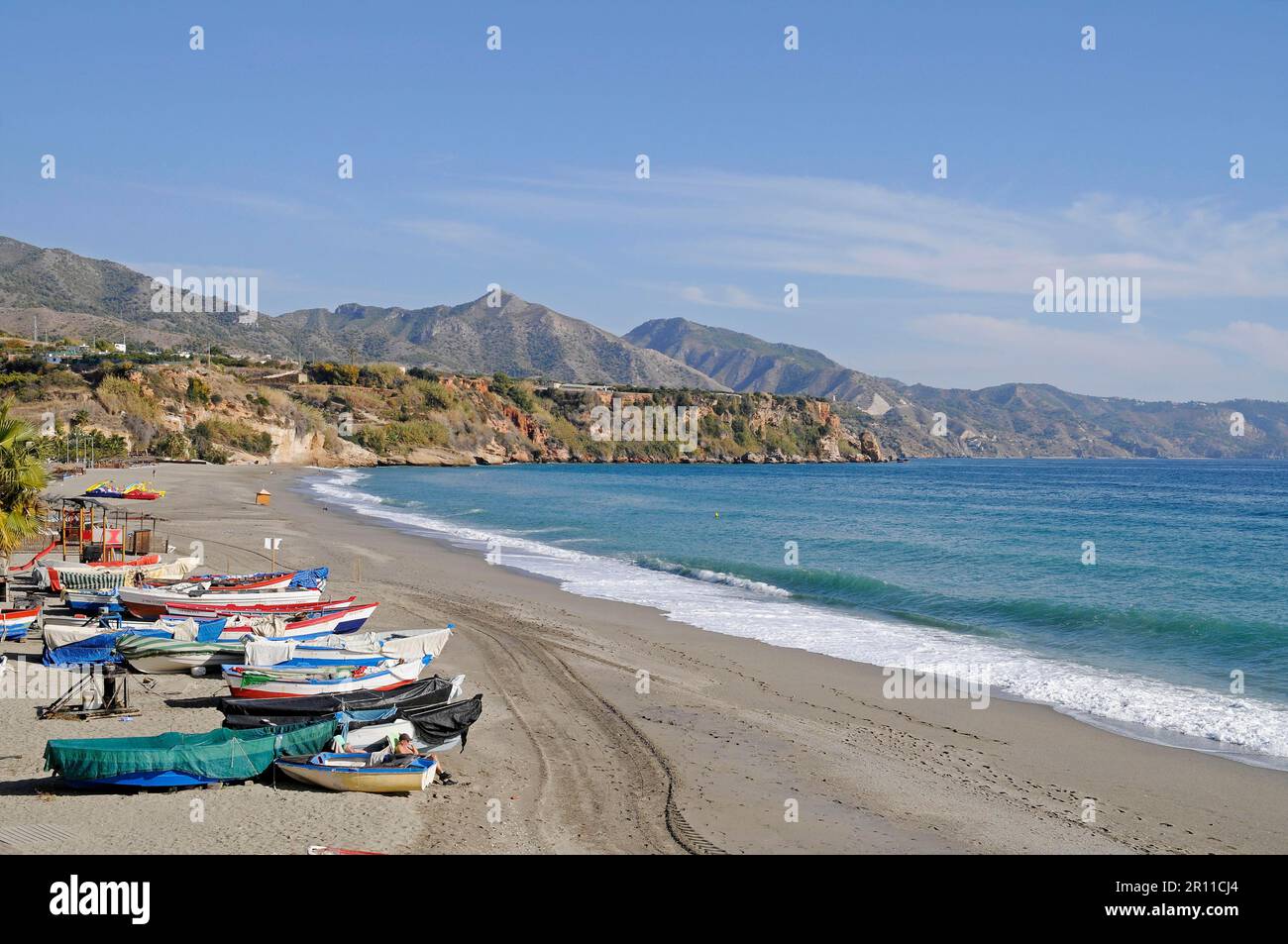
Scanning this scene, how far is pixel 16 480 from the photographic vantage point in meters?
22.4

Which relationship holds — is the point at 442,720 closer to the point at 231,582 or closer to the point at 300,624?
the point at 300,624

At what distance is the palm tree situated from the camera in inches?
875

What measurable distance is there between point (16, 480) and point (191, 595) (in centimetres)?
609

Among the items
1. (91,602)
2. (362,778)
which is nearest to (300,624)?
(91,602)

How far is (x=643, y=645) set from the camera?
1994 centimetres

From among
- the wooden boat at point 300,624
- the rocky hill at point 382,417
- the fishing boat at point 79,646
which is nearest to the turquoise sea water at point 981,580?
the wooden boat at point 300,624

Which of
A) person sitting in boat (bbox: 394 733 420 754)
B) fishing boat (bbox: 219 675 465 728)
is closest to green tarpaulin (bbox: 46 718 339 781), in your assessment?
fishing boat (bbox: 219 675 465 728)

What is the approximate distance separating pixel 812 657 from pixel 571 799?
31.2 ft

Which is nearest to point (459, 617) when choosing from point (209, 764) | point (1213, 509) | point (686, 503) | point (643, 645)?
point (643, 645)

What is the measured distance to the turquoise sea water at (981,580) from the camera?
1775 cm
